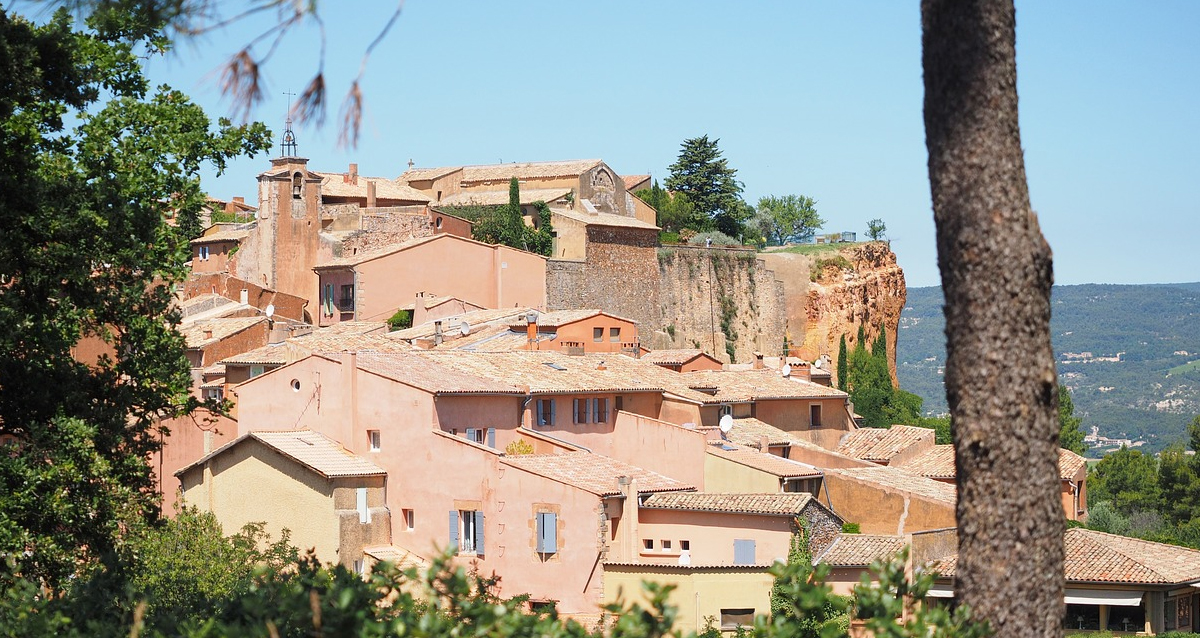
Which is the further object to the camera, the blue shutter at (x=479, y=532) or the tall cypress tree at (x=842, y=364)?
the tall cypress tree at (x=842, y=364)

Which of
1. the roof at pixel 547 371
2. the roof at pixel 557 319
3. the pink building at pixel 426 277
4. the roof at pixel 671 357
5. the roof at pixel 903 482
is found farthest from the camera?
the pink building at pixel 426 277

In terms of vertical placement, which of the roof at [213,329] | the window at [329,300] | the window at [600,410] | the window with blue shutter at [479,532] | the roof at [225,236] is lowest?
the window with blue shutter at [479,532]

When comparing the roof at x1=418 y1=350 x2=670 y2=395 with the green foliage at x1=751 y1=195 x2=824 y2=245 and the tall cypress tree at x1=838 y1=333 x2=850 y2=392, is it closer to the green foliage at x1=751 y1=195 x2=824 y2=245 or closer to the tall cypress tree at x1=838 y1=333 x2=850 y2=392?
the tall cypress tree at x1=838 y1=333 x2=850 y2=392

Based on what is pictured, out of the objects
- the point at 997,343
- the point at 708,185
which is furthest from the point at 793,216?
the point at 997,343

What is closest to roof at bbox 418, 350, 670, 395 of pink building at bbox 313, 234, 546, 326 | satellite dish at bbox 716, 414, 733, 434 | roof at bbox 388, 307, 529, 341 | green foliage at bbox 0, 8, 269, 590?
satellite dish at bbox 716, 414, 733, 434

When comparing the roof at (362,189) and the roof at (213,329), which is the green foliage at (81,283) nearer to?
the roof at (213,329)

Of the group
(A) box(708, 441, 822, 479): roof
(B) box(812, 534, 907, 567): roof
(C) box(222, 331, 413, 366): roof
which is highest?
(C) box(222, 331, 413, 366): roof

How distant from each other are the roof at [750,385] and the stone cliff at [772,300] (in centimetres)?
1271

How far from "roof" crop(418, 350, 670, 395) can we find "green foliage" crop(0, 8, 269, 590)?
14942mm

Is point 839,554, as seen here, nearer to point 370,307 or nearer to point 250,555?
point 250,555

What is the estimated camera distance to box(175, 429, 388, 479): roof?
2597cm

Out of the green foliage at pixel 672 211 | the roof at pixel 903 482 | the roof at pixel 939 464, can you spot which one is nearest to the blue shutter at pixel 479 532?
the roof at pixel 903 482

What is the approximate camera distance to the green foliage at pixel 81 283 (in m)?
12.8

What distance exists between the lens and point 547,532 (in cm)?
2552
